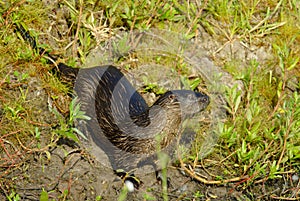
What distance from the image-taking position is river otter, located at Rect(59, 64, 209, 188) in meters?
4.82

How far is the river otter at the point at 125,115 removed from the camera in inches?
190

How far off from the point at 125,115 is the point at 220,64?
1366mm

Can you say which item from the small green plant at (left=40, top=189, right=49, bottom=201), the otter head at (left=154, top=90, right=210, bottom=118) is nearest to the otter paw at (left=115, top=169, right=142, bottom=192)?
the otter head at (left=154, top=90, right=210, bottom=118)

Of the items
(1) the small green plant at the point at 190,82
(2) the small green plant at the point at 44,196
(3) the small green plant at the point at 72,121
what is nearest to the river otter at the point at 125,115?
(3) the small green plant at the point at 72,121

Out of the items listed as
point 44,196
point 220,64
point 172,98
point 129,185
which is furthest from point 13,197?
point 220,64

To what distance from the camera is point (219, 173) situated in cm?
494

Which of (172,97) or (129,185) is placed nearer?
(129,185)

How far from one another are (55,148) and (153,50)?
5.09 ft

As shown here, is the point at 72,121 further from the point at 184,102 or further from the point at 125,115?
the point at 184,102

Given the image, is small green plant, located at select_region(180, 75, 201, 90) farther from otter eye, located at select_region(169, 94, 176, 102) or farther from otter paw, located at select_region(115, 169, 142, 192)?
otter paw, located at select_region(115, 169, 142, 192)

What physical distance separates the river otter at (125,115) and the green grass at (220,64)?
24 centimetres

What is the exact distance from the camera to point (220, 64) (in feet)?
19.1

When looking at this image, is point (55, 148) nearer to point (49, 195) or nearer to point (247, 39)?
point (49, 195)

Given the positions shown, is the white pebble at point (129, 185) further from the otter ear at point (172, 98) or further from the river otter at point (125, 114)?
the otter ear at point (172, 98)
